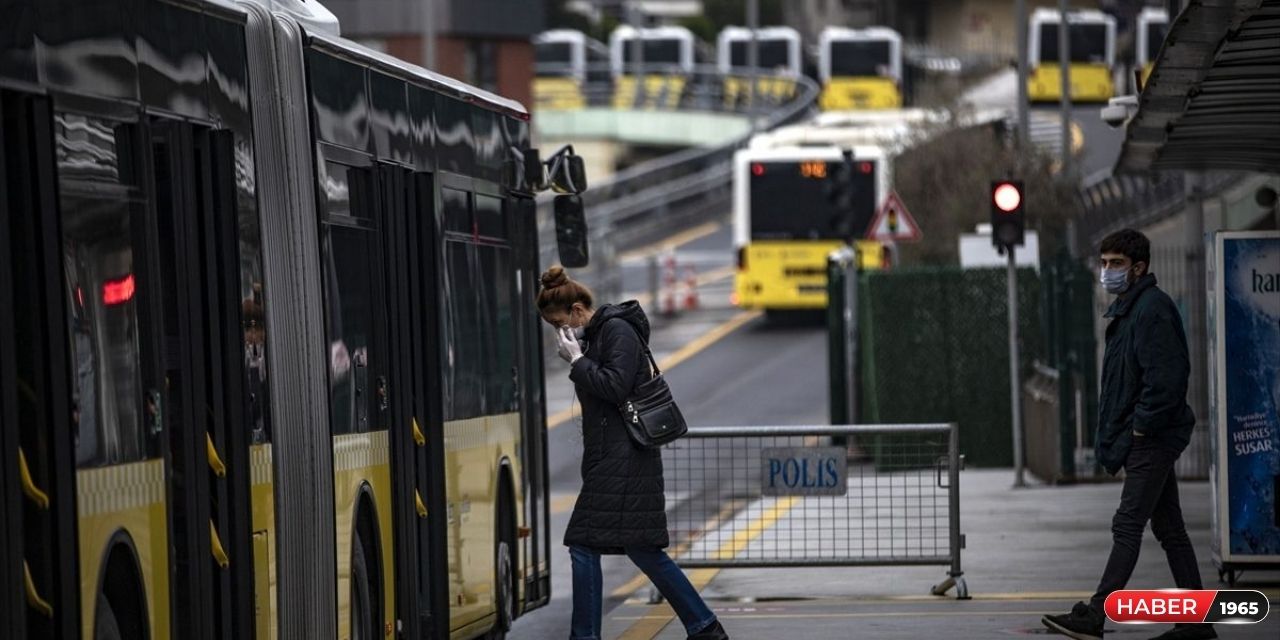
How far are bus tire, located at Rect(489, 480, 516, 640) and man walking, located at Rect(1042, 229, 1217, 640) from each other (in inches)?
106

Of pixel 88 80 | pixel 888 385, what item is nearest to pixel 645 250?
pixel 888 385

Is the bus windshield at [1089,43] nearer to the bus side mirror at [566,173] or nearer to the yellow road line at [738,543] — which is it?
the yellow road line at [738,543]

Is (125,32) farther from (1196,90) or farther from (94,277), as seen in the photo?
(1196,90)

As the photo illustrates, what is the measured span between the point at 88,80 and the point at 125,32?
389 millimetres

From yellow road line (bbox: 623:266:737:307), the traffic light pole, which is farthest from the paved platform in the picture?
yellow road line (bbox: 623:266:737:307)

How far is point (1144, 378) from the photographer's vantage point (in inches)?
440

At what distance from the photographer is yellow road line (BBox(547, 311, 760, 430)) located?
32156 mm

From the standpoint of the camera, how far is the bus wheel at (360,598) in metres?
9.91

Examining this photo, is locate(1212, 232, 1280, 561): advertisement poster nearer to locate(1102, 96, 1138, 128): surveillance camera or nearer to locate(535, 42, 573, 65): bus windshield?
locate(1102, 96, 1138, 128): surveillance camera

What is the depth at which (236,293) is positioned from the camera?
8406mm

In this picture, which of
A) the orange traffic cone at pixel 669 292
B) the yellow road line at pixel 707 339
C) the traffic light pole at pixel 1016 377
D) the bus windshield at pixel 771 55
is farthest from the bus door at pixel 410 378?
the bus windshield at pixel 771 55

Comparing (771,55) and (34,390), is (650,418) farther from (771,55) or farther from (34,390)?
(771,55)

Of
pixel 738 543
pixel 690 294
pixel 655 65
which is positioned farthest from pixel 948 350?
pixel 655 65

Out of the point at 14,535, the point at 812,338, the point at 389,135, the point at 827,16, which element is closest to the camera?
the point at 14,535
